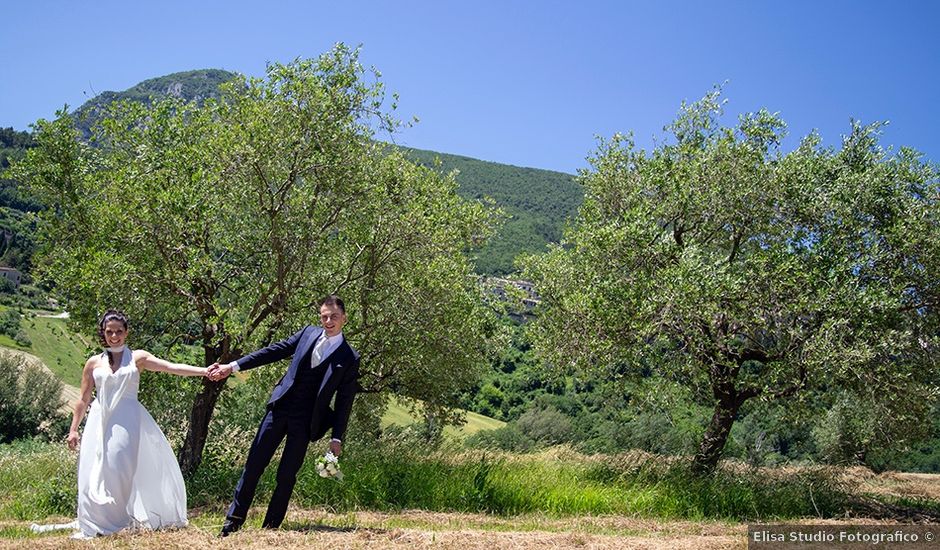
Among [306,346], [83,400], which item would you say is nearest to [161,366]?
[83,400]

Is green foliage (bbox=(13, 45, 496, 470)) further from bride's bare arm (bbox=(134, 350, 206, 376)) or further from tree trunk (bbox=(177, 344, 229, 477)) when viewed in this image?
bride's bare arm (bbox=(134, 350, 206, 376))

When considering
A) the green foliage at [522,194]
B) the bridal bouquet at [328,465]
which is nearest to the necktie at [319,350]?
the bridal bouquet at [328,465]

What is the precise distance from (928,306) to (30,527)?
1464 cm

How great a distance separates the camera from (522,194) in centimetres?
17212

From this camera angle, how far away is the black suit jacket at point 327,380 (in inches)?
295

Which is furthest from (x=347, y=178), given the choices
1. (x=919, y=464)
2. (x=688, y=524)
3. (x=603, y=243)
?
(x=919, y=464)

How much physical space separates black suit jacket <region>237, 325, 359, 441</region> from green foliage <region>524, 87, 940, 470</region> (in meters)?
6.96

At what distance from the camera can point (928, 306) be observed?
1338cm

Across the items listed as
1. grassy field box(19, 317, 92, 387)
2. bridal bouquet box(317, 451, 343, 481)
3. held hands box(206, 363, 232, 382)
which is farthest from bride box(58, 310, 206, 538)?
grassy field box(19, 317, 92, 387)

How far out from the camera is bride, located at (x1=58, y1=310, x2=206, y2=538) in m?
7.64

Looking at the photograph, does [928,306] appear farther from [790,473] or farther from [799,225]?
[790,473]

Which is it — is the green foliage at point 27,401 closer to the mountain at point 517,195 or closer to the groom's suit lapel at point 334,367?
the groom's suit lapel at point 334,367

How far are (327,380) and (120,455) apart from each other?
8.08ft

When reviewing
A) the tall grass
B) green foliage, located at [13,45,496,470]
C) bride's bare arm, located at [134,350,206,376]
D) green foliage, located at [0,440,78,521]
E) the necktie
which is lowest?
green foliage, located at [0,440,78,521]
